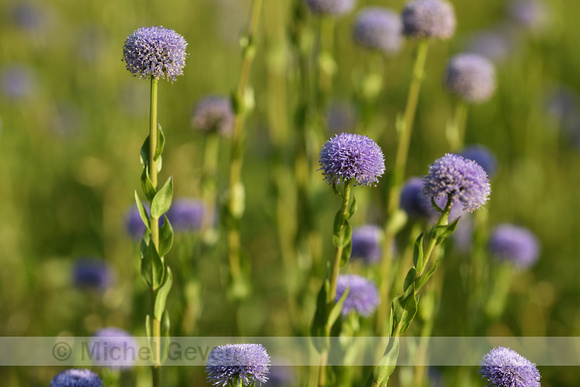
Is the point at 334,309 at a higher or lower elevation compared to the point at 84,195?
lower

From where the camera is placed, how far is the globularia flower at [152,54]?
176 centimetres

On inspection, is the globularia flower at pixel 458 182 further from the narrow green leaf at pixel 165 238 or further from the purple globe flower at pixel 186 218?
the purple globe flower at pixel 186 218

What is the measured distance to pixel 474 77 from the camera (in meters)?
2.69

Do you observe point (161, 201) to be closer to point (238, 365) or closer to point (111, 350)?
point (238, 365)

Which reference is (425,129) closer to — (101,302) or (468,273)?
(468,273)

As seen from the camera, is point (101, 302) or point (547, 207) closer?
point (101, 302)

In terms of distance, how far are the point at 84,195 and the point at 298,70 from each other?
7.22 feet

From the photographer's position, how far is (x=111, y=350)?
2.17 meters

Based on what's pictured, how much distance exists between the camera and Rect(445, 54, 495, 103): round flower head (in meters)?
2.70

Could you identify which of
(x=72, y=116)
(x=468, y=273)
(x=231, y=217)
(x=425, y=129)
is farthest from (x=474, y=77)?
(x=72, y=116)

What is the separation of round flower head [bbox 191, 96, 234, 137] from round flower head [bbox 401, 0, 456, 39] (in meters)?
0.87

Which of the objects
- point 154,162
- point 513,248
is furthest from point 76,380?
point 513,248

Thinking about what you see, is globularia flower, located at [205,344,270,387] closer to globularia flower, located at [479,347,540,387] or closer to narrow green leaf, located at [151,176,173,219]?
narrow green leaf, located at [151,176,173,219]

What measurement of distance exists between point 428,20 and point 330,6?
1.75 ft
